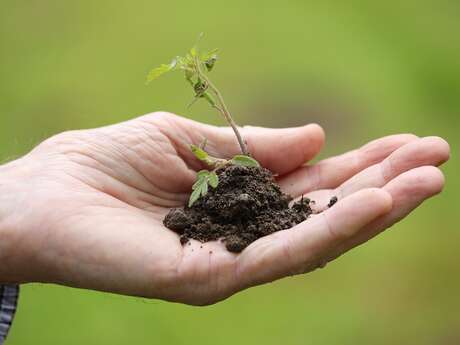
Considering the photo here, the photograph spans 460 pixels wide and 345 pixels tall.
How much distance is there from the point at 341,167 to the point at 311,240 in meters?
1.18

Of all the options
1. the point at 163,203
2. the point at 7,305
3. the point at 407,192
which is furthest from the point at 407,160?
the point at 7,305

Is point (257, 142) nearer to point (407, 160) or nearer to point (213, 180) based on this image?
point (213, 180)

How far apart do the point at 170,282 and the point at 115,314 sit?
2809 mm

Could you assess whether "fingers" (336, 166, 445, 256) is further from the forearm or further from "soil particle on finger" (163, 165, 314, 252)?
the forearm

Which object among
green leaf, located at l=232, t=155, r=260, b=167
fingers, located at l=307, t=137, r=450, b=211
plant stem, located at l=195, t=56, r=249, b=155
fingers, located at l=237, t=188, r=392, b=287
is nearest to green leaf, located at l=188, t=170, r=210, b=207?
green leaf, located at l=232, t=155, r=260, b=167

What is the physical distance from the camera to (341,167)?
3.83 metres

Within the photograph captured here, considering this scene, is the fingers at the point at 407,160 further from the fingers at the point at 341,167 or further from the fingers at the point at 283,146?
the fingers at the point at 283,146

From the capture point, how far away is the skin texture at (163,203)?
2.82 m

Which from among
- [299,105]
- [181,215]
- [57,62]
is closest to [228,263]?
[181,215]

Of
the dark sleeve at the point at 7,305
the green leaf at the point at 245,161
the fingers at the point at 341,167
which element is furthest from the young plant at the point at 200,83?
the dark sleeve at the point at 7,305

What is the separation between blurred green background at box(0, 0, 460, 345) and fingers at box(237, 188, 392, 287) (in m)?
2.47

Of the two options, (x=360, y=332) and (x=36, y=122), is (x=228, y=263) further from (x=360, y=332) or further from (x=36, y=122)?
(x=36, y=122)

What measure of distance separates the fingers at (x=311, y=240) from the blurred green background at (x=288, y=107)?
247 cm

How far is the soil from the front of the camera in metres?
3.16
